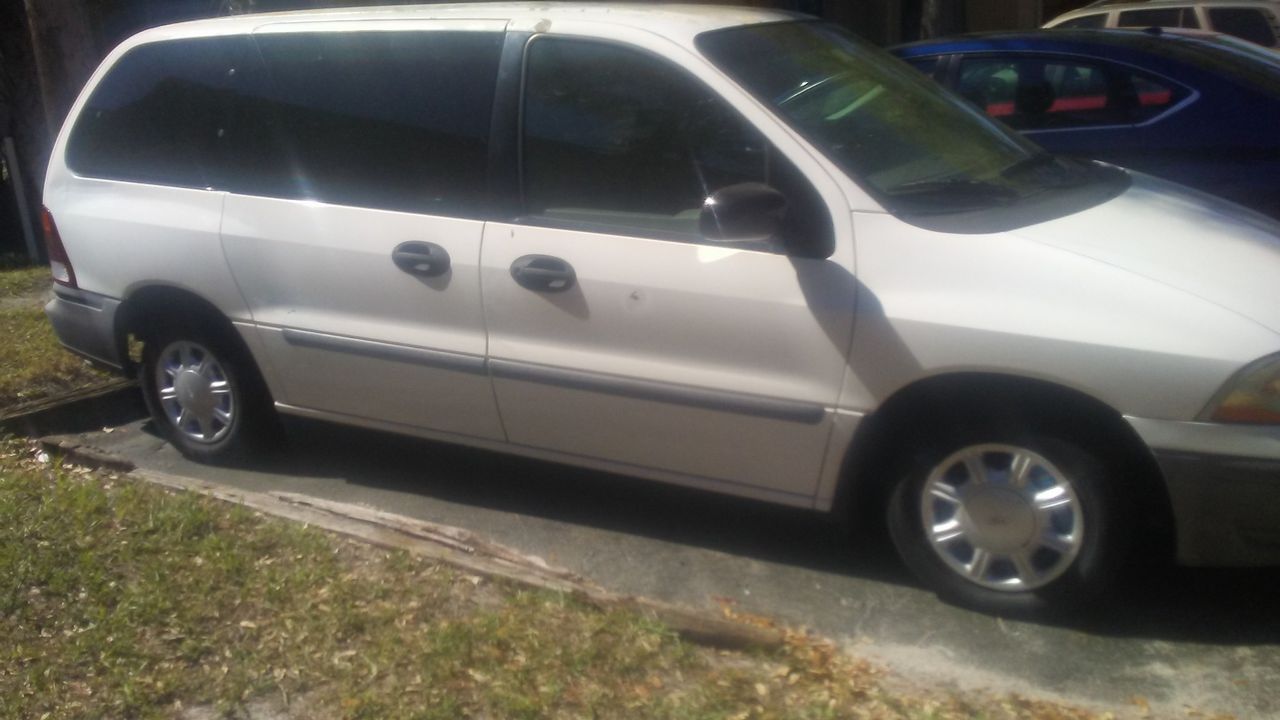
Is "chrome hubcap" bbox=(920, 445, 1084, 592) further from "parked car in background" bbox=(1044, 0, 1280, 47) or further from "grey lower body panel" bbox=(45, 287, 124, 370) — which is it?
"parked car in background" bbox=(1044, 0, 1280, 47)

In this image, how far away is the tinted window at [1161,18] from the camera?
15.2m

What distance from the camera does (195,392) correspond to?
18.0 ft

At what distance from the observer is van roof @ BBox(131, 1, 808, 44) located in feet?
14.6

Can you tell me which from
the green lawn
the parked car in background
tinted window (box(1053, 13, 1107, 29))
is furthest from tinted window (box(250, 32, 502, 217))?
tinted window (box(1053, 13, 1107, 29))

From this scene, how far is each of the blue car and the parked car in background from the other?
8.07 m

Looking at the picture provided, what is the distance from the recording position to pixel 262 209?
16.5 feet

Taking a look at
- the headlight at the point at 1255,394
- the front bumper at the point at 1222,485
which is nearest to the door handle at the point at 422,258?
the front bumper at the point at 1222,485

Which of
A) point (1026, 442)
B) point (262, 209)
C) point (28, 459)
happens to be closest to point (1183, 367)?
point (1026, 442)

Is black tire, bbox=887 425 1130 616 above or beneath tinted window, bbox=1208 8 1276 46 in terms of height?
above

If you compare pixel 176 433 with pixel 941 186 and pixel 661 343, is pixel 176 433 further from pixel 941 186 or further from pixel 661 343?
pixel 941 186

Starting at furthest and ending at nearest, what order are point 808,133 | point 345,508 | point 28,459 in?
1. point 28,459
2. point 345,508
3. point 808,133

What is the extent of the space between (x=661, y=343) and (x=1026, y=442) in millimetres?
1131

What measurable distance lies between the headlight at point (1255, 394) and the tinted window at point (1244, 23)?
12.7 m

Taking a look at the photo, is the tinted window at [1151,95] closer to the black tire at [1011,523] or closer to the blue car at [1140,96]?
the blue car at [1140,96]
